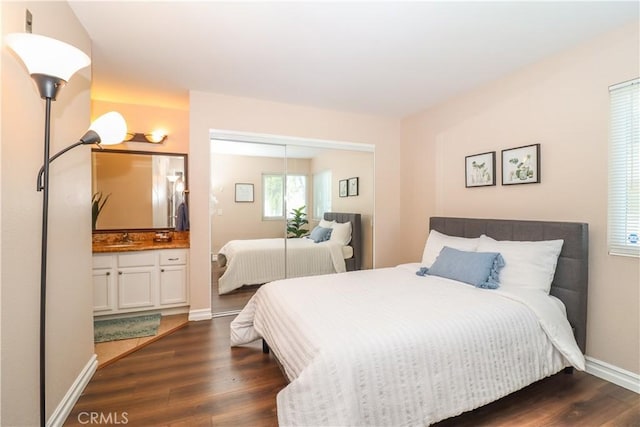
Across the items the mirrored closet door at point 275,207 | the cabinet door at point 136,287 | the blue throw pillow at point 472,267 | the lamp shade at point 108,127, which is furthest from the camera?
the mirrored closet door at point 275,207

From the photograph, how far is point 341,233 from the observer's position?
3947 mm

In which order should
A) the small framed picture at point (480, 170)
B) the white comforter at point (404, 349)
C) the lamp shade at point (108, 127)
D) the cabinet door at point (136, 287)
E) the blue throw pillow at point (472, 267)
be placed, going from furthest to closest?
the cabinet door at point (136, 287) < the small framed picture at point (480, 170) < the blue throw pillow at point (472, 267) < the lamp shade at point (108, 127) < the white comforter at point (404, 349)

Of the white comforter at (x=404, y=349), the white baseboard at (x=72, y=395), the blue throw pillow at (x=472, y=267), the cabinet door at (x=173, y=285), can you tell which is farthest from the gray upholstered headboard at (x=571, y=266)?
the cabinet door at (x=173, y=285)

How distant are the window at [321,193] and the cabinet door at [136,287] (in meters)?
2.05

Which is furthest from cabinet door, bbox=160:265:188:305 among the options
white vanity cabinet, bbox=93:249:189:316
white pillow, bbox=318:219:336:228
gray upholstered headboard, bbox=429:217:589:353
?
gray upholstered headboard, bbox=429:217:589:353

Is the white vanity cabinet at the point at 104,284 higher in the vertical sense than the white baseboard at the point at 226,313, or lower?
higher

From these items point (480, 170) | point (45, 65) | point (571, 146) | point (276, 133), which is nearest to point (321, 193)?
point (276, 133)

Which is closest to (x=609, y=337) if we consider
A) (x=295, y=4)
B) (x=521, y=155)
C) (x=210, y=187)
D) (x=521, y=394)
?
(x=521, y=394)

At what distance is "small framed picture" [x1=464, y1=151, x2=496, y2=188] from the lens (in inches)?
113

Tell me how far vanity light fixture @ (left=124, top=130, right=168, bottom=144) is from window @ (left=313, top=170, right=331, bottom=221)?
2.03 metres

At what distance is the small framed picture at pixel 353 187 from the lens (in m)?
4.02

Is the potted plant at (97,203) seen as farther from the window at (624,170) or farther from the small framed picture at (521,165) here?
the window at (624,170)

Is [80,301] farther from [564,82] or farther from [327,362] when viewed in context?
[564,82]

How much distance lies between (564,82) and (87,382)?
426cm
